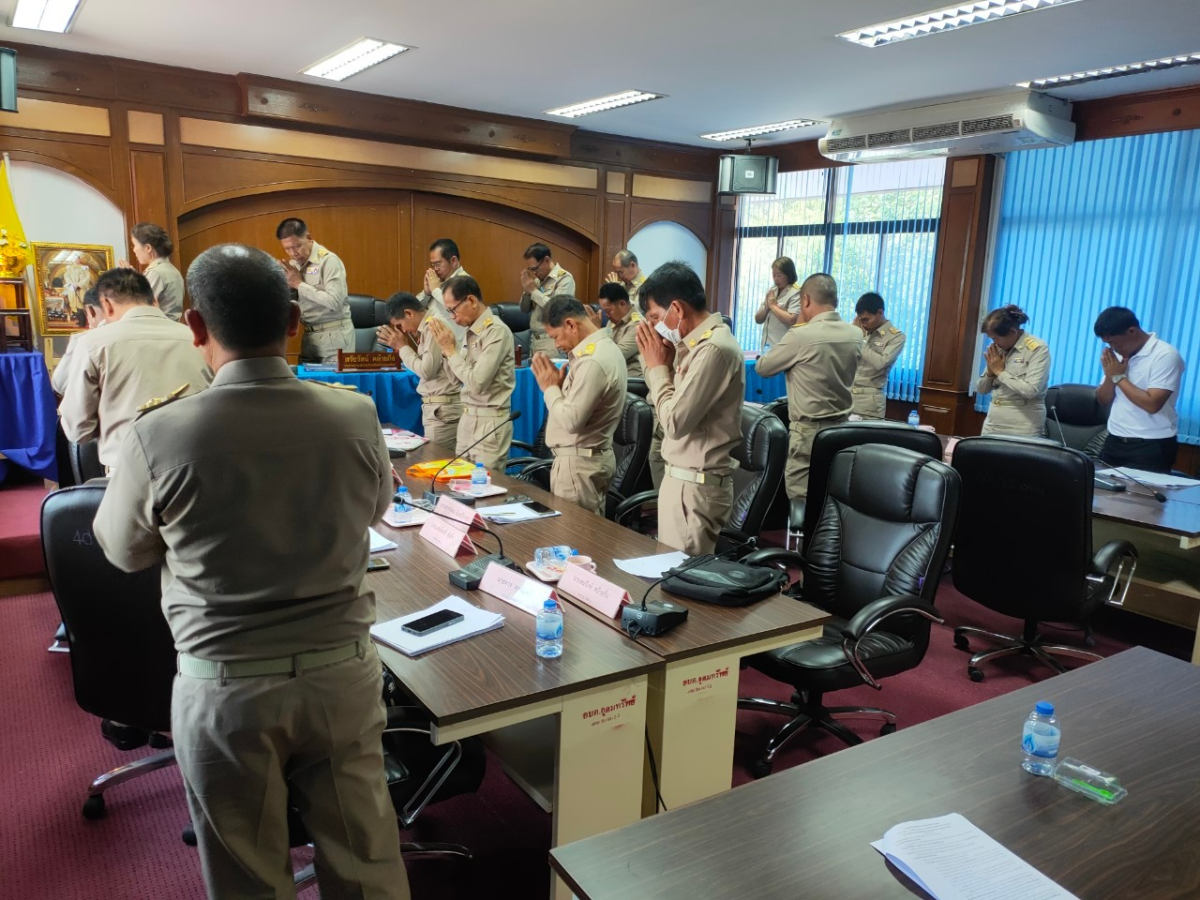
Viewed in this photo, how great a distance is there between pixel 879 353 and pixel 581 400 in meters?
3.47

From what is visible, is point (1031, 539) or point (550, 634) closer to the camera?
point (550, 634)

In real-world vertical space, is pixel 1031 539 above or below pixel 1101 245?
below

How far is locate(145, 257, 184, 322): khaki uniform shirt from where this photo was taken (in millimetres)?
5227

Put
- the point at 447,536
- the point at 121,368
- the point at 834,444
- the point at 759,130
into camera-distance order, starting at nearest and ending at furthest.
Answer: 1. the point at 447,536
2. the point at 121,368
3. the point at 834,444
4. the point at 759,130

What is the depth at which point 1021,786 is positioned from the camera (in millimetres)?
1366

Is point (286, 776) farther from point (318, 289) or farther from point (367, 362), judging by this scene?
point (318, 289)

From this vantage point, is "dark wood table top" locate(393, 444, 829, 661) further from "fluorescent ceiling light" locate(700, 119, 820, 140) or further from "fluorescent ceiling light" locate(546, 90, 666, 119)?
"fluorescent ceiling light" locate(700, 119, 820, 140)

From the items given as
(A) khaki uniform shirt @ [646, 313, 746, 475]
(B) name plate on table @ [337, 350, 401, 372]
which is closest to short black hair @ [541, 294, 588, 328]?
(A) khaki uniform shirt @ [646, 313, 746, 475]

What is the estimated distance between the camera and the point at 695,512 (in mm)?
3129

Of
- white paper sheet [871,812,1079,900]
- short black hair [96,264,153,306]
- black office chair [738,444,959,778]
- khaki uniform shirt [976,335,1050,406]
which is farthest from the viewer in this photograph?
khaki uniform shirt [976,335,1050,406]

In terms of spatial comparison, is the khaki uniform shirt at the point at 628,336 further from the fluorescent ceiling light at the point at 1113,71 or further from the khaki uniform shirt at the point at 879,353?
the fluorescent ceiling light at the point at 1113,71

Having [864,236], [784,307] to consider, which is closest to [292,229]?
[784,307]

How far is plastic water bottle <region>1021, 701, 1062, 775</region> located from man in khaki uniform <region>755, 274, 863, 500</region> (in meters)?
3.08

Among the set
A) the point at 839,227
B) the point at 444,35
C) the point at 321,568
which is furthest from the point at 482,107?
the point at 321,568
